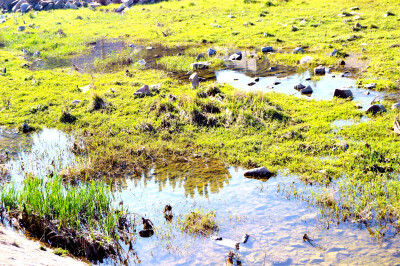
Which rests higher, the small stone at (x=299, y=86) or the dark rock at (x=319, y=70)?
the dark rock at (x=319, y=70)

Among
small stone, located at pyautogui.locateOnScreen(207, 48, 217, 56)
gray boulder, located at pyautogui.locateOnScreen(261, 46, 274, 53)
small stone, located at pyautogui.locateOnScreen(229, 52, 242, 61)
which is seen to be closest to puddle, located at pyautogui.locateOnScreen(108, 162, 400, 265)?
small stone, located at pyautogui.locateOnScreen(229, 52, 242, 61)

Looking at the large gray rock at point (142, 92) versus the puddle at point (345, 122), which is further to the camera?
the large gray rock at point (142, 92)

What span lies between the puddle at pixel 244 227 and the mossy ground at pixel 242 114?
2.87 ft

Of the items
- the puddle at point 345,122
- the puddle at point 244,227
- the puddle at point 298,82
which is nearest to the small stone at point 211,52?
the puddle at point 298,82

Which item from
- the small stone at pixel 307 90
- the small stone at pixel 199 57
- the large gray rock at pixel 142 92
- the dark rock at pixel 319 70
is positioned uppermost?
the small stone at pixel 199 57

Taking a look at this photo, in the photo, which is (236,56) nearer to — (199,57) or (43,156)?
(199,57)

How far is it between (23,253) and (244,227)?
4.29 m

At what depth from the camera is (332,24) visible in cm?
2578

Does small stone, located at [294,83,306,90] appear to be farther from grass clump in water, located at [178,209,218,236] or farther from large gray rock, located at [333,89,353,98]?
grass clump in water, located at [178,209,218,236]

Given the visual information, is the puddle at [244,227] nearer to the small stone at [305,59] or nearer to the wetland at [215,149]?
the wetland at [215,149]

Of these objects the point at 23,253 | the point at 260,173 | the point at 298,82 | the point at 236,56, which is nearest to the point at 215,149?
the point at 260,173

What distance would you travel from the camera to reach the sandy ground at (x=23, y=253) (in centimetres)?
523

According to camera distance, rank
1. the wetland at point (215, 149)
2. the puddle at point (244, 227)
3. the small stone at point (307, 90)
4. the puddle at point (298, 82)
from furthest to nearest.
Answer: the small stone at point (307, 90) < the puddle at point (298, 82) < the wetland at point (215, 149) < the puddle at point (244, 227)

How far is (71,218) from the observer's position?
7016 mm
